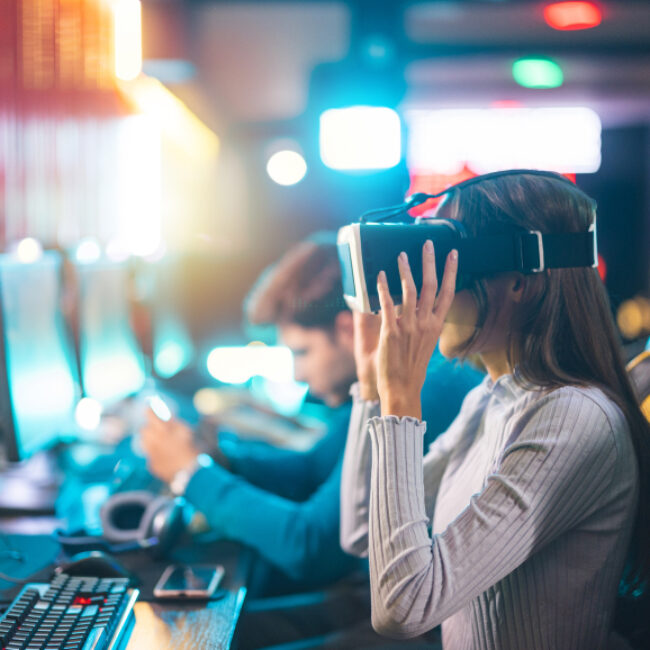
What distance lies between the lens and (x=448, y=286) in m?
0.81

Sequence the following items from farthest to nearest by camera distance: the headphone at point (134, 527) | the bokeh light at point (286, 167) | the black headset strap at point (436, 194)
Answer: the bokeh light at point (286, 167)
the headphone at point (134, 527)
the black headset strap at point (436, 194)

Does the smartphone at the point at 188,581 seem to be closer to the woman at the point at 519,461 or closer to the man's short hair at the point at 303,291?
the woman at the point at 519,461

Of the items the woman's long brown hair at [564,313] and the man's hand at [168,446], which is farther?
the man's hand at [168,446]

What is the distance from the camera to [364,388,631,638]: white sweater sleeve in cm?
75

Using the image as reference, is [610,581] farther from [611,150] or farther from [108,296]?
[611,150]

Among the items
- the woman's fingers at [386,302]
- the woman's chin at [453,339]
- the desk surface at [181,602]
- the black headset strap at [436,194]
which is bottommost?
the desk surface at [181,602]

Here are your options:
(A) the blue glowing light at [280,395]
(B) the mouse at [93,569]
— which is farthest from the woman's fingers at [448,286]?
(A) the blue glowing light at [280,395]

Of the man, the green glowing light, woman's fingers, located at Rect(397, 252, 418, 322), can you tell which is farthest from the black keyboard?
the green glowing light

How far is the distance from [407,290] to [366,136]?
1139mm

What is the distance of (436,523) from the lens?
95 cm

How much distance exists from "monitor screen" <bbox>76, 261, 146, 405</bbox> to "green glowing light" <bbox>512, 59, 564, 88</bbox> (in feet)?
8.74

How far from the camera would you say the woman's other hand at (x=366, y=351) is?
101 cm

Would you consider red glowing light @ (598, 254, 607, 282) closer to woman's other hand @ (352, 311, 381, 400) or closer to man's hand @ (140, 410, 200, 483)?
woman's other hand @ (352, 311, 381, 400)

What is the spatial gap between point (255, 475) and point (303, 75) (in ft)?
8.19
